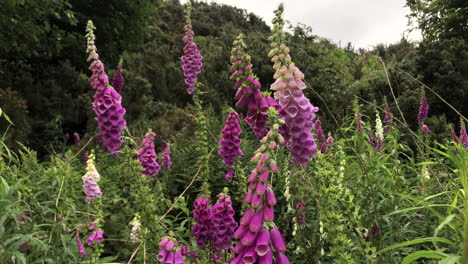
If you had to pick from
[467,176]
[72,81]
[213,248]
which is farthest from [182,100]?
[467,176]

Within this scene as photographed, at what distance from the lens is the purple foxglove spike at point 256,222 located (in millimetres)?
1524

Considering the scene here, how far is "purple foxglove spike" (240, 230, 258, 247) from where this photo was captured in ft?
5.09

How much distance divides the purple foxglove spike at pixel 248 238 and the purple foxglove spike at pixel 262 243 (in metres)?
0.02

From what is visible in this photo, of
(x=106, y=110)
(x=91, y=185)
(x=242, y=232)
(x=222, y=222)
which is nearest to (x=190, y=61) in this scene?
(x=106, y=110)

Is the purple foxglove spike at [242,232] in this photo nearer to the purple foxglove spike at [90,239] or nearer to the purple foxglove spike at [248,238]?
the purple foxglove spike at [248,238]

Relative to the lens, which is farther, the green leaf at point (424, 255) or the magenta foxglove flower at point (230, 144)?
the magenta foxglove flower at point (230, 144)

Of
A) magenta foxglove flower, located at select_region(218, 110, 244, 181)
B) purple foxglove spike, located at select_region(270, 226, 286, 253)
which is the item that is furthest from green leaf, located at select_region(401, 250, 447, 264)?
magenta foxglove flower, located at select_region(218, 110, 244, 181)

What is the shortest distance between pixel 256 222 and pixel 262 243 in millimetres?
81

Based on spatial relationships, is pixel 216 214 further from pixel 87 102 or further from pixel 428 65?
pixel 428 65

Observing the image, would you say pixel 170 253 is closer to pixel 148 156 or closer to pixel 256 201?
pixel 256 201

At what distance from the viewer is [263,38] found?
44.0ft

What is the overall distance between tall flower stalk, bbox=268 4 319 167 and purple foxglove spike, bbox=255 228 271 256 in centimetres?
88

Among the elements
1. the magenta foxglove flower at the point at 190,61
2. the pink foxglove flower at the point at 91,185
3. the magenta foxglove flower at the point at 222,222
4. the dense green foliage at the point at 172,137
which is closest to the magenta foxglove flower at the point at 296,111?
the dense green foliage at the point at 172,137

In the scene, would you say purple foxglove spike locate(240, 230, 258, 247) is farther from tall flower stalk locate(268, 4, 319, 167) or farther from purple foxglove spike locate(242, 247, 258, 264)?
tall flower stalk locate(268, 4, 319, 167)
